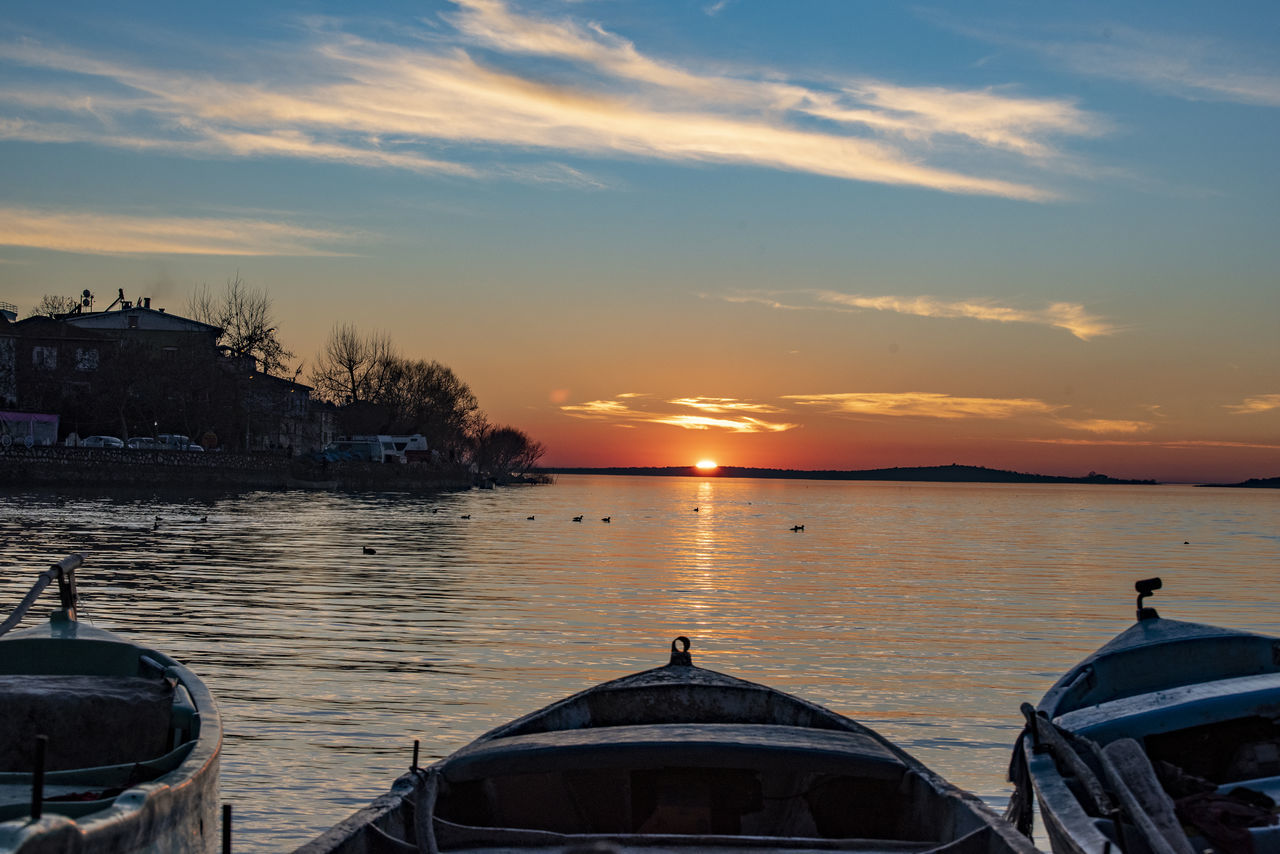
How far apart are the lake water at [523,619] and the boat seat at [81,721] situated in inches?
78.3

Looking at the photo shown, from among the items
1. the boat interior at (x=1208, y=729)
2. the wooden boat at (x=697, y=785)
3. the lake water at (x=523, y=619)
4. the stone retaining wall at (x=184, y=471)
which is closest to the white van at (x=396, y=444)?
the stone retaining wall at (x=184, y=471)

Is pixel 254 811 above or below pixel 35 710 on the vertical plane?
below

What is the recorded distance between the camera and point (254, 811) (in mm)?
9516

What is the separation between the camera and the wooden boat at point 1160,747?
5922mm

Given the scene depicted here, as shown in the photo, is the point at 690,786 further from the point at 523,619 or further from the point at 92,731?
the point at 523,619

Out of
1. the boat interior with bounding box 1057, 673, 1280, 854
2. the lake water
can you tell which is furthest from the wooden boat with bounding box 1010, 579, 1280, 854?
the lake water

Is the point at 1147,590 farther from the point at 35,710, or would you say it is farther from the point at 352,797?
the point at 35,710

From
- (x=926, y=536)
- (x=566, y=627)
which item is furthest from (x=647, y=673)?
(x=926, y=536)

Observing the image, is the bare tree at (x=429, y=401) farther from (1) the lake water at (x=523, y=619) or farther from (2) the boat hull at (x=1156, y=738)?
(2) the boat hull at (x=1156, y=738)

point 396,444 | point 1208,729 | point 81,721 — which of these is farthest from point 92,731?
point 396,444

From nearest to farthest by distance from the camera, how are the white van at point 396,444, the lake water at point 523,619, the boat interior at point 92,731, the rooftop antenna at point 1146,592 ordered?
1. the boat interior at point 92,731
2. the rooftop antenna at point 1146,592
3. the lake water at point 523,619
4. the white van at point 396,444

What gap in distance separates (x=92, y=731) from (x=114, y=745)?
17cm

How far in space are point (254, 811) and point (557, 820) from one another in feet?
14.5

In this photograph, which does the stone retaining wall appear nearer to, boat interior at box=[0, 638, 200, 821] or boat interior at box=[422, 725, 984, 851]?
boat interior at box=[0, 638, 200, 821]
